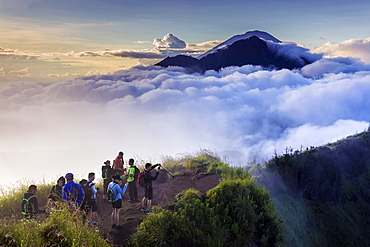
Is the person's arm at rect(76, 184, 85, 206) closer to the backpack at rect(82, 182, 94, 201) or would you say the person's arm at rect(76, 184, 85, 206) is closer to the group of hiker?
the group of hiker

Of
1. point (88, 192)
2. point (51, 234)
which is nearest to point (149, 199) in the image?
point (88, 192)

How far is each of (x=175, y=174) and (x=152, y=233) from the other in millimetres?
6934

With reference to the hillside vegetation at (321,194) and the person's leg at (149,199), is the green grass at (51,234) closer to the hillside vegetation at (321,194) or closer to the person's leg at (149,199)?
the person's leg at (149,199)

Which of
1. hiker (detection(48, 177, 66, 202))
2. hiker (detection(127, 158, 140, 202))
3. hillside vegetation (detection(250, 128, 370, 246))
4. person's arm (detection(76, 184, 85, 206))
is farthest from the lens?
hillside vegetation (detection(250, 128, 370, 246))

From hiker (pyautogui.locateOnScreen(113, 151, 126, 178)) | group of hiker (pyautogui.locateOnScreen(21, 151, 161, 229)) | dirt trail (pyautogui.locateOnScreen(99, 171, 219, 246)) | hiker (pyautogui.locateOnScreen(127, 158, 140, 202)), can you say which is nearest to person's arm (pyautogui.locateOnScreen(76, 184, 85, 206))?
group of hiker (pyautogui.locateOnScreen(21, 151, 161, 229))

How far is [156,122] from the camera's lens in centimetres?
16050

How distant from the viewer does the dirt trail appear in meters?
8.80

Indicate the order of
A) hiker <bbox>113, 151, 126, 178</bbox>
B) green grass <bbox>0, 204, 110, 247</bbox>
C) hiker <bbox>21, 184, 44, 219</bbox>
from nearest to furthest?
green grass <bbox>0, 204, 110, 247</bbox> < hiker <bbox>21, 184, 44, 219</bbox> < hiker <bbox>113, 151, 126, 178</bbox>

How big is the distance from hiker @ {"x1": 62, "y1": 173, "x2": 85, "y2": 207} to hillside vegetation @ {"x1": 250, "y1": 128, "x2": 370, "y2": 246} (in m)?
9.05

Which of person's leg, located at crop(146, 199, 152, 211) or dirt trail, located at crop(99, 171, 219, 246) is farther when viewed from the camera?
person's leg, located at crop(146, 199, 152, 211)

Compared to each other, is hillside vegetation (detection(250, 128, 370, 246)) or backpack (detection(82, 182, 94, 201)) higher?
backpack (detection(82, 182, 94, 201))

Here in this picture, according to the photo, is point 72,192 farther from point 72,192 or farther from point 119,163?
point 119,163

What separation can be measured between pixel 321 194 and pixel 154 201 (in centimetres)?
1163

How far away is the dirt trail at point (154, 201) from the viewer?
8.80 meters
